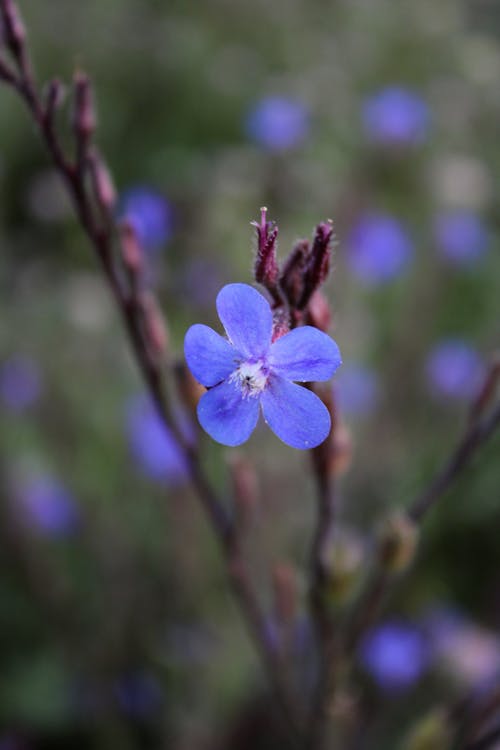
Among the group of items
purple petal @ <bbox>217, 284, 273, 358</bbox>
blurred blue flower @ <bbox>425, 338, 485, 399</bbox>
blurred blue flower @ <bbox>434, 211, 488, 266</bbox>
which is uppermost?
blurred blue flower @ <bbox>434, 211, 488, 266</bbox>

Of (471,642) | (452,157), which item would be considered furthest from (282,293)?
(452,157)

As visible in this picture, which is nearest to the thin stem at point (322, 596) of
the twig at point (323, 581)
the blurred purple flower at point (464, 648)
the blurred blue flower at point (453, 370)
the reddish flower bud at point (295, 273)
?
the twig at point (323, 581)

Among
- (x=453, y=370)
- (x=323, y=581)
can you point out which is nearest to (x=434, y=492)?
(x=323, y=581)

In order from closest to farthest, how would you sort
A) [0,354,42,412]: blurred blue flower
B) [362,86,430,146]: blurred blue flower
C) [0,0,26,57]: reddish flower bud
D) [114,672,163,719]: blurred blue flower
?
[0,0,26,57]: reddish flower bud, [114,672,163,719]: blurred blue flower, [0,354,42,412]: blurred blue flower, [362,86,430,146]: blurred blue flower

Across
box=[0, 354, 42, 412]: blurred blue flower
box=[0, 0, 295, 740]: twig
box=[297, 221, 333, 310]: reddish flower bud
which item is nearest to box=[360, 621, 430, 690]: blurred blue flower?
box=[0, 0, 295, 740]: twig

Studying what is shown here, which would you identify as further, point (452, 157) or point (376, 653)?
point (452, 157)

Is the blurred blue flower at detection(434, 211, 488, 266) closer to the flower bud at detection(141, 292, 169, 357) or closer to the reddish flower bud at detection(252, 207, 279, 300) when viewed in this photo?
the flower bud at detection(141, 292, 169, 357)

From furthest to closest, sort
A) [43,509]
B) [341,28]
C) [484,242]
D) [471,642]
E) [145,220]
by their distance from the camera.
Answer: [341,28]
[484,242]
[145,220]
[43,509]
[471,642]

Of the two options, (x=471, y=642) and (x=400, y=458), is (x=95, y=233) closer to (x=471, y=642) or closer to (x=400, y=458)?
(x=471, y=642)
